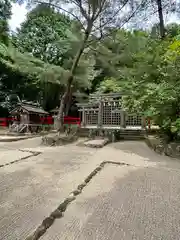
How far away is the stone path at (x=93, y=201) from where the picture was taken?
6.11ft

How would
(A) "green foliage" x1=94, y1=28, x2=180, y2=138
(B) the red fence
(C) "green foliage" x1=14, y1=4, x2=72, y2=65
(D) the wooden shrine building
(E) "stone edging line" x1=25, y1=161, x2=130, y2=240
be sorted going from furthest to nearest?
1. (C) "green foliage" x1=14, y1=4, x2=72, y2=65
2. (B) the red fence
3. (D) the wooden shrine building
4. (A) "green foliage" x1=94, y1=28, x2=180, y2=138
5. (E) "stone edging line" x1=25, y1=161, x2=130, y2=240

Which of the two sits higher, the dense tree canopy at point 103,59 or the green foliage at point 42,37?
the green foliage at point 42,37

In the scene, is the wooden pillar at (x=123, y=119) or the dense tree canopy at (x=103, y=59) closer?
the dense tree canopy at (x=103, y=59)

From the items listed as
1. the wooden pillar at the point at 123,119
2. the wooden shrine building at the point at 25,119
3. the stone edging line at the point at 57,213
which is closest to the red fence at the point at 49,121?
the wooden shrine building at the point at 25,119

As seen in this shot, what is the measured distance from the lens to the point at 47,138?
7.66m

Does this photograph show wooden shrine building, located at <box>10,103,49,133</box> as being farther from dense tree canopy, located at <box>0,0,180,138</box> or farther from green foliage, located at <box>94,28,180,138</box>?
green foliage, located at <box>94,28,180,138</box>

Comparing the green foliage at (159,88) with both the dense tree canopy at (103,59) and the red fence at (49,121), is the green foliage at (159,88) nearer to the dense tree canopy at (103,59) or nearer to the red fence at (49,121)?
the dense tree canopy at (103,59)

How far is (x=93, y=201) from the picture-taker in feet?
8.28

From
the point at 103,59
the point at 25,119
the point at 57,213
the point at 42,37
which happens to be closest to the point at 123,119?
the point at 103,59

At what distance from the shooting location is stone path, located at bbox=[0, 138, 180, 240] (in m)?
1.86

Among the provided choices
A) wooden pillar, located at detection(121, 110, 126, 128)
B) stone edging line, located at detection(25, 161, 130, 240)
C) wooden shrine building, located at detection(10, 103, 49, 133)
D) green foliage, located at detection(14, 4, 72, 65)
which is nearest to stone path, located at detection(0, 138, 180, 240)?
stone edging line, located at detection(25, 161, 130, 240)

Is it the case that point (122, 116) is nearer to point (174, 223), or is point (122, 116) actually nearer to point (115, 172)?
point (115, 172)

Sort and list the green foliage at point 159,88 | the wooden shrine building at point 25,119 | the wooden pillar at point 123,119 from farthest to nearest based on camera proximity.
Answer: the wooden shrine building at point 25,119
the wooden pillar at point 123,119
the green foliage at point 159,88

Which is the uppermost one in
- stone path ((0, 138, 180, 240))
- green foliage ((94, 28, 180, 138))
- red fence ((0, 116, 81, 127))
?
green foliage ((94, 28, 180, 138))
